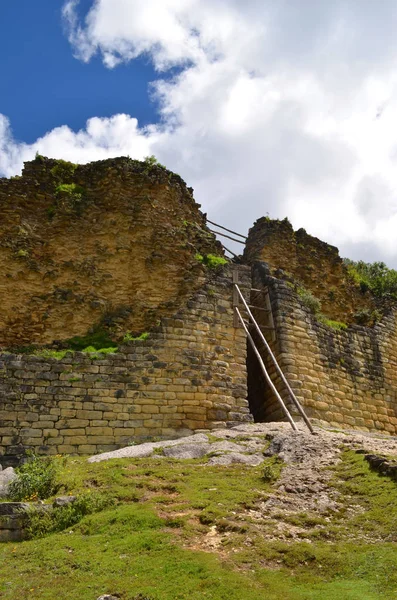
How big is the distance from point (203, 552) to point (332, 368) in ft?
36.6

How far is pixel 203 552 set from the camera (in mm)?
7582

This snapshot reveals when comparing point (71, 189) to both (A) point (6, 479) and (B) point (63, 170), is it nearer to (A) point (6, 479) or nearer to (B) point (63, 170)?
(B) point (63, 170)

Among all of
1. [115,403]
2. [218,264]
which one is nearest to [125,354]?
[115,403]

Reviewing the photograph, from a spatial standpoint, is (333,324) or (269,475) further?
(333,324)

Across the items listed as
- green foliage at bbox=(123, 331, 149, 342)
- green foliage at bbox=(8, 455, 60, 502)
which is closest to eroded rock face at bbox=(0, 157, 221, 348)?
green foliage at bbox=(123, 331, 149, 342)

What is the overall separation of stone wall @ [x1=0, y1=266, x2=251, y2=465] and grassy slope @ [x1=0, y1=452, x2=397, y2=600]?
9.80 feet

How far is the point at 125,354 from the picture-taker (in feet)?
47.4

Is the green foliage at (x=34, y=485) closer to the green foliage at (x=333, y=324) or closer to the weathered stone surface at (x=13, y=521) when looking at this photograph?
the weathered stone surface at (x=13, y=521)

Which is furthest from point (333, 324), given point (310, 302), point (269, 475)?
point (269, 475)

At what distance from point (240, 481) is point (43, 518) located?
3.31m

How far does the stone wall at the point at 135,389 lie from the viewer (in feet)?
42.6

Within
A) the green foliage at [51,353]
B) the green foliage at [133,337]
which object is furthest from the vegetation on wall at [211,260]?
the green foliage at [51,353]

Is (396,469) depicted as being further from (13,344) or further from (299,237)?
(299,237)

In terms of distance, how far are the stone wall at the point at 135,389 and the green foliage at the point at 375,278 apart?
901 centimetres
